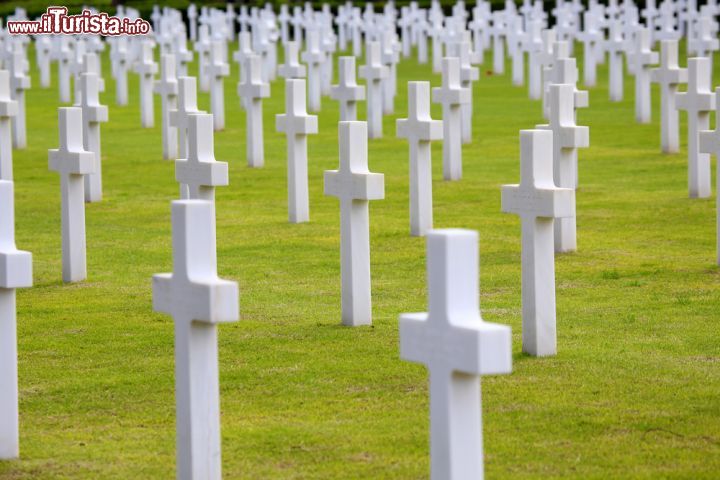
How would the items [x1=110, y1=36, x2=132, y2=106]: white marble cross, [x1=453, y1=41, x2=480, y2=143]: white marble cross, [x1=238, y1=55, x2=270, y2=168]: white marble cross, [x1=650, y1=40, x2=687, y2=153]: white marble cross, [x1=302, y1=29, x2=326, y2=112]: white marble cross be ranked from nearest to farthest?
[x1=650, y1=40, x2=687, y2=153]: white marble cross
[x1=238, y1=55, x2=270, y2=168]: white marble cross
[x1=453, y1=41, x2=480, y2=143]: white marble cross
[x1=302, y1=29, x2=326, y2=112]: white marble cross
[x1=110, y1=36, x2=132, y2=106]: white marble cross

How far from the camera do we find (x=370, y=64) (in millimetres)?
21000

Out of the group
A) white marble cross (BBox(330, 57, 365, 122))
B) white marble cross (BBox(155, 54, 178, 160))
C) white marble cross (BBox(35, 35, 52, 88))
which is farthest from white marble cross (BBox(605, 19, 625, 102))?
white marble cross (BBox(35, 35, 52, 88))

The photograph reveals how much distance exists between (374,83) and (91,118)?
6162 mm

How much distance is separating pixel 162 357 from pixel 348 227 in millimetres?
1393

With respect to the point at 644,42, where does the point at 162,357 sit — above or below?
below

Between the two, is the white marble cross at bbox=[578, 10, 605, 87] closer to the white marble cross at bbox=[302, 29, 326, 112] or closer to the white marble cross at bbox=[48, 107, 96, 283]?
the white marble cross at bbox=[302, 29, 326, 112]

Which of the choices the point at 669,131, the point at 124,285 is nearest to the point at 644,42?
the point at 669,131

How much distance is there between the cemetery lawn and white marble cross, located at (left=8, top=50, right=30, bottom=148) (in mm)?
3812

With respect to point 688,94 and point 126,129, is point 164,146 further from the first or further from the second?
point 688,94

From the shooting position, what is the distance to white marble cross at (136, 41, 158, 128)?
23016 millimetres

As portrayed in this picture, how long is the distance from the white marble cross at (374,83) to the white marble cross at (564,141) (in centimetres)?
895

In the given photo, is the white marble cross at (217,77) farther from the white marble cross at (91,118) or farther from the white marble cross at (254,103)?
the white marble cross at (91,118)

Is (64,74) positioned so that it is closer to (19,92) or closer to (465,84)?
(19,92)

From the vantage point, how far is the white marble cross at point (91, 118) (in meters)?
15.4
